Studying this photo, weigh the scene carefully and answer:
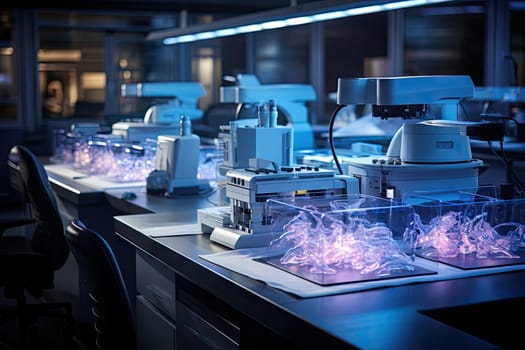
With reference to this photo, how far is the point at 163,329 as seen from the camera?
2637mm

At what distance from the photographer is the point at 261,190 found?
93.4 inches

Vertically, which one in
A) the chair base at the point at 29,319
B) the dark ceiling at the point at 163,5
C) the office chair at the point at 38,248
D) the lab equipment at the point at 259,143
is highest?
the dark ceiling at the point at 163,5

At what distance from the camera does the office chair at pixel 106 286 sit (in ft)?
6.21

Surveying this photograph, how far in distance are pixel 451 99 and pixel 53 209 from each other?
2095mm

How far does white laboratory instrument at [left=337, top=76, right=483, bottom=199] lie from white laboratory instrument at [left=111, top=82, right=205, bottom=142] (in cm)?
238

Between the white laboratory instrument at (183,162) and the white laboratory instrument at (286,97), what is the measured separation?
29 centimetres

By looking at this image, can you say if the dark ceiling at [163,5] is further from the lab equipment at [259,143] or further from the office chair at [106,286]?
the office chair at [106,286]

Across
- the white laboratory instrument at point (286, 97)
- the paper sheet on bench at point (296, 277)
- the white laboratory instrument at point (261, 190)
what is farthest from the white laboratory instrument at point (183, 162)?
the paper sheet on bench at point (296, 277)

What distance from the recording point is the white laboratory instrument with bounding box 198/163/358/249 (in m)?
2.38

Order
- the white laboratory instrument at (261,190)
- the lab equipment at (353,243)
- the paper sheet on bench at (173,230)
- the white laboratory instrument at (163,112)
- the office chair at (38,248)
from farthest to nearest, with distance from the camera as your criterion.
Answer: the white laboratory instrument at (163,112), the office chair at (38,248), the paper sheet on bench at (173,230), the white laboratory instrument at (261,190), the lab equipment at (353,243)

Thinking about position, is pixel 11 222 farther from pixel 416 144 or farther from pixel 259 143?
pixel 416 144

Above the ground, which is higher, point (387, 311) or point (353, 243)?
point (353, 243)

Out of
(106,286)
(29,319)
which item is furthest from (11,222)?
(106,286)

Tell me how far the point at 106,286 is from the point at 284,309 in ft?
1.51
